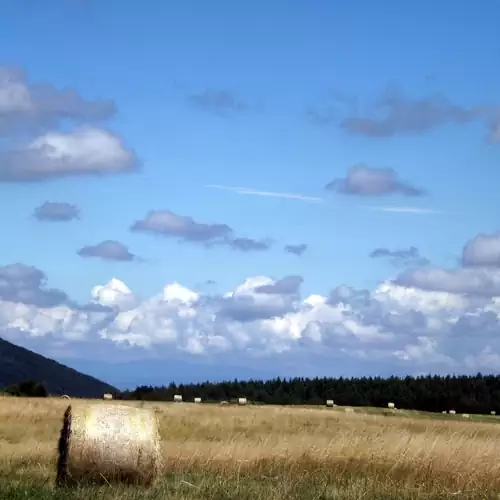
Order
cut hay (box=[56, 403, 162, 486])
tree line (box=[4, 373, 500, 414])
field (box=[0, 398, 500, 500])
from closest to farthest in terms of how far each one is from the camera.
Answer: field (box=[0, 398, 500, 500]) < cut hay (box=[56, 403, 162, 486]) < tree line (box=[4, 373, 500, 414])

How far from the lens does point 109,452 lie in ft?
65.3

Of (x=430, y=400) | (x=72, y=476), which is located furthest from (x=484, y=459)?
(x=430, y=400)

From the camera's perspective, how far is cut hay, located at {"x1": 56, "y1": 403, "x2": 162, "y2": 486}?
19.7 m

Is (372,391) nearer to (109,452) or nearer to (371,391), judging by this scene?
(371,391)

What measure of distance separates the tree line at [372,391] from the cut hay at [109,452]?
285 ft

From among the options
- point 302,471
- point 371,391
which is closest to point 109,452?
point 302,471

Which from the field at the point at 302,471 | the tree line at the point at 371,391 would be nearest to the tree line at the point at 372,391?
the tree line at the point at 371,391

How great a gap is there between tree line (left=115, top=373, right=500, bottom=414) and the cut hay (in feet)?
285

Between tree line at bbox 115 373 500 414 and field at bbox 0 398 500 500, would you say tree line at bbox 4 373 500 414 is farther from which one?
field at bbox 0 398 500 500

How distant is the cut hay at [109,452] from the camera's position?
19.7 meters

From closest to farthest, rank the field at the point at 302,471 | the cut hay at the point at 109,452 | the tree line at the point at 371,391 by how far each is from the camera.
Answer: the field at the point at 302,471, the cut hay at the point at 109,452, the tree line at the point at 371,391

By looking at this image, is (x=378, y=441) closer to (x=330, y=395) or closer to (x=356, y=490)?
(x=356, y=490)

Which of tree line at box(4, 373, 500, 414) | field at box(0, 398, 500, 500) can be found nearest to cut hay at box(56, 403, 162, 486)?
field at box(0, 398, 500, 500)

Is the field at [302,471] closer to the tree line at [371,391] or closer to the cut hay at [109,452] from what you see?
the cut hay at [109,452]
